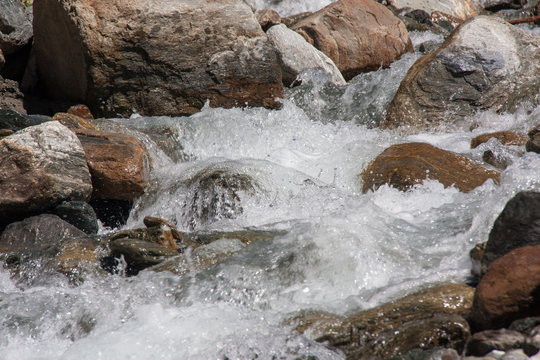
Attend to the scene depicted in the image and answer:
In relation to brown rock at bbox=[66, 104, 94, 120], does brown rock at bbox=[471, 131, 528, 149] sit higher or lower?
lower

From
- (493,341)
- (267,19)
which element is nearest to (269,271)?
(493,341)

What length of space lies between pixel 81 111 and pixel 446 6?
10.4 meters

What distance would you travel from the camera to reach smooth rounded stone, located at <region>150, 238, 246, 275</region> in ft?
12.8

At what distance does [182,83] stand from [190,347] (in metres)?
5.24

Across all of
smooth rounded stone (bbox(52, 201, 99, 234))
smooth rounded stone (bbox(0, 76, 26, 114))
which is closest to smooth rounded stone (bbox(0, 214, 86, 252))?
smooth rounded stone (bbox(52, 201, 99, 234))

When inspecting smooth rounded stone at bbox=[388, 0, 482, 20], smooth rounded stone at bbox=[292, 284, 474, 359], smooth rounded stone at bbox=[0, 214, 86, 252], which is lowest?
smooth rounded stone at bbox=[388, 0, 482, 20]

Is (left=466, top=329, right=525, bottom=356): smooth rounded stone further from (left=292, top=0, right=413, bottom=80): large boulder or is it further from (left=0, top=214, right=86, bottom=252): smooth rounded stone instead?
(left=292, top=0, right=413, bottom=80): large boulder

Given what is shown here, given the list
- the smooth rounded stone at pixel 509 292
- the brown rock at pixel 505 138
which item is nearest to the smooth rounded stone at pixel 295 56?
the brown rock at pixel 505 138

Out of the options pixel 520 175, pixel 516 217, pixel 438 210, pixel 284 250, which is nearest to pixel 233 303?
pixel 284 250

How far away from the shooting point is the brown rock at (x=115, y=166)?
17.6 ft

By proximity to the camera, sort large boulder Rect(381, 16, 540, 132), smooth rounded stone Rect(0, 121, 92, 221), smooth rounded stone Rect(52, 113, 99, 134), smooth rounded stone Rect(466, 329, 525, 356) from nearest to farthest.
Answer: smooth rounded stone Rect(466, 329, 525, 356), smooth rounded stone Rect(0, 121, 92, 221), smooth rounded stone Rect(52, 113, 99, 134), large boulder Rect(381, 16, 540, 132)

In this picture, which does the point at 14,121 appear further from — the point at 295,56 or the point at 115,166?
the point at 295,56

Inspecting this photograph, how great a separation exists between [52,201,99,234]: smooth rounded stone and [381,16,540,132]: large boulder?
13.2 ft

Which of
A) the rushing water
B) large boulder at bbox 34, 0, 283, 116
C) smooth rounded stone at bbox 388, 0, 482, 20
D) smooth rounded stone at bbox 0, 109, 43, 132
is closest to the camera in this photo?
the rushing water
